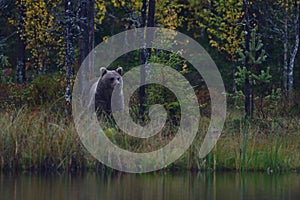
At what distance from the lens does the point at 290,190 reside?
11.4 metres

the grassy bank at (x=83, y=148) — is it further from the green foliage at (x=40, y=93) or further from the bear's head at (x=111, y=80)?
the bear's head at (x=111, y=80)

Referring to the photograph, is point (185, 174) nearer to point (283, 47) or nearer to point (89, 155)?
point (89, 155)

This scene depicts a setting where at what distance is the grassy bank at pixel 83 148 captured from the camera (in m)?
12.9

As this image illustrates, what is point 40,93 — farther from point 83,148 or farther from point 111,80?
point 83,148

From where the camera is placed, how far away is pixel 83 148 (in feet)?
42.6

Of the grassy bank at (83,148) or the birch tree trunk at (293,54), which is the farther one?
the birch tree trunk at (293,54)

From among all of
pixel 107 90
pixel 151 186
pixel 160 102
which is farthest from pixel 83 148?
pixel 107 90

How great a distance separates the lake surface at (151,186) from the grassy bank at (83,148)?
0.38 metres

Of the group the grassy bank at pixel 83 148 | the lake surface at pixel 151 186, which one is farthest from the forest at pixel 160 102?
the lake surface at pixel 151 186

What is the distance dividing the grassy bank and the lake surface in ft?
1.23

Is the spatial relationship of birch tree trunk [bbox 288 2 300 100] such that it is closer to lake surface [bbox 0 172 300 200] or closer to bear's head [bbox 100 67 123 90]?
bear's head [bbox 100 67 123 90]

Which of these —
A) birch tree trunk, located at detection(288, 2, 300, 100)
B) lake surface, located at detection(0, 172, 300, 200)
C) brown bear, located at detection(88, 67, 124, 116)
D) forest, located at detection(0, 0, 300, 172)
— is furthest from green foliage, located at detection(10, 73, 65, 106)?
birch tree trunk, located at detection(288, 2, 300, 100)

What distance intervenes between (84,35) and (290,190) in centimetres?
931

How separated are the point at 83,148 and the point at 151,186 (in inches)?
70.3
